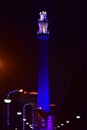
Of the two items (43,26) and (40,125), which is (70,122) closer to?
(40,125)

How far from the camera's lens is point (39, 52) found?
10706cm

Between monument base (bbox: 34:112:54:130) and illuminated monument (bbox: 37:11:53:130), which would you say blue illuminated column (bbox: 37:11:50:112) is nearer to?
illuminated monument (bbox: 37:11:53:130)

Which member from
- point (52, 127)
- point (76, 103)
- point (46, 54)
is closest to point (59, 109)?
point (52, 127)

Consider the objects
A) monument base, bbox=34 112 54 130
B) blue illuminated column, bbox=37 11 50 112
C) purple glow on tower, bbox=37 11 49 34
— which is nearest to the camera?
blue illuminated column, bbox=37 11 50 112

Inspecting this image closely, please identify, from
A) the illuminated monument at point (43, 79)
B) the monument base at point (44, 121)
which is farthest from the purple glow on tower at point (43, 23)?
the monument base at point (44, 121)

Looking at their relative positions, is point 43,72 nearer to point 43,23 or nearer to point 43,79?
point 43,79

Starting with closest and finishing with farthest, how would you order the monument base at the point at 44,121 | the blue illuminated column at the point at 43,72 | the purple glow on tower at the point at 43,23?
1. the blue illuminated column at the point at 43,72
2. the monument base at the point at 44,121
3. the purple glow on tower at the point at 43,23

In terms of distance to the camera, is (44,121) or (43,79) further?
(44,121)

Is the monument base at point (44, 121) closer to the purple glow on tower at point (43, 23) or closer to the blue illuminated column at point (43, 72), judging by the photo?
the blue illuminated column at point (43, 72)

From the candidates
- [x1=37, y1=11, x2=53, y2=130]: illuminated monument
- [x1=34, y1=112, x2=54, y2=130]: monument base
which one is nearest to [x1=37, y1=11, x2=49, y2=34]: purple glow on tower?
[x1=37, y1=11, x2=53, y2=130]: illuminated monument

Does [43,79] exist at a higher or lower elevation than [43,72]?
lower

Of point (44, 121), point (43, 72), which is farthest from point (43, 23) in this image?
point (44, 121)

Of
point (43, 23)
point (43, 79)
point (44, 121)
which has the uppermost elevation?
point (43, 23)

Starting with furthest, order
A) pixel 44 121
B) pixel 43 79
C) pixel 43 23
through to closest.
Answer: pixel 43 23 → pixel 44 121 → pixel 43 79
